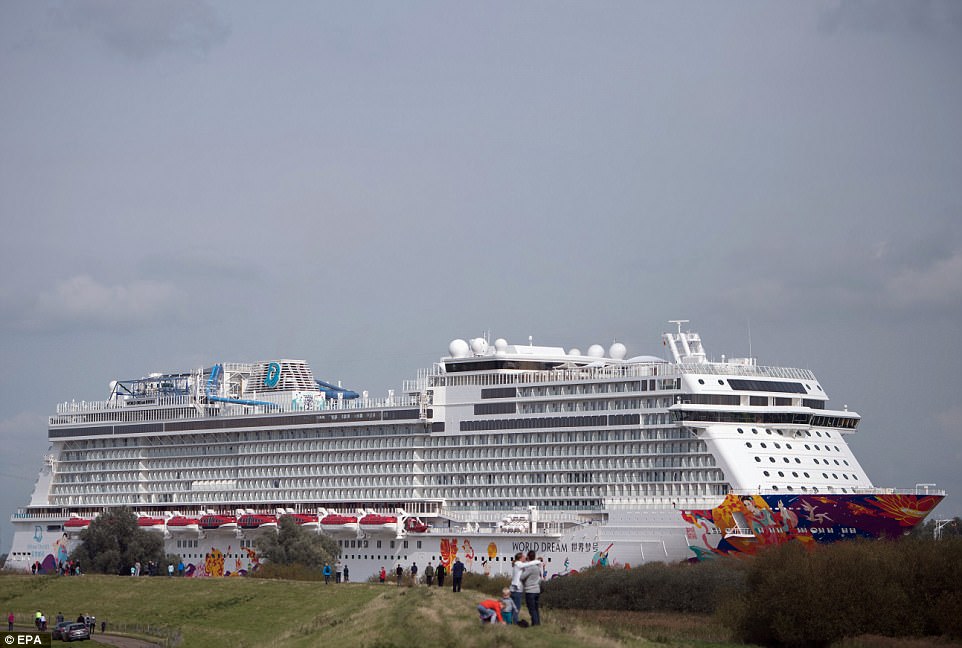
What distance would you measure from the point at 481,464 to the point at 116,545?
26978mm

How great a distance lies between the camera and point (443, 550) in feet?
286

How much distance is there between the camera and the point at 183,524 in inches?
3915

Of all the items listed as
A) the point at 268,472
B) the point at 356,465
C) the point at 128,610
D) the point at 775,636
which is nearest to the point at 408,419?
the point at 356,465

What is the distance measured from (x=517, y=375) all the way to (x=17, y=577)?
33.8 metres

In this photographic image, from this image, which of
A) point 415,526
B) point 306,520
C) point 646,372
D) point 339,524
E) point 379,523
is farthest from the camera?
point 306,520

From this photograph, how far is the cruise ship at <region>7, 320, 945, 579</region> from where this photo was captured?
253 ft

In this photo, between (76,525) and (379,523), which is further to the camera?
(76,525)

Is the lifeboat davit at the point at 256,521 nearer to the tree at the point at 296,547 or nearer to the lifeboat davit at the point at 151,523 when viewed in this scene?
the tree at the point at 296,547

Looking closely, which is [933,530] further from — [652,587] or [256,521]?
[256,521]

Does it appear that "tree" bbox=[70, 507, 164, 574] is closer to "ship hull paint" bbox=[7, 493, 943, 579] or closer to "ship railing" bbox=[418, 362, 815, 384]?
"ship hull paint" bbox=[7, 493, 943, 579]

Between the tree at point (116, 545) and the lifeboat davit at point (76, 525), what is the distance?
370 centimetres

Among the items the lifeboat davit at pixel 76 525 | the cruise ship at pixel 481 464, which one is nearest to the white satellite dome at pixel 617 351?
the cruise ship at pixel 481 464

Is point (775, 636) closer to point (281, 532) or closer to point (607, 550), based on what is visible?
point (607, 550)

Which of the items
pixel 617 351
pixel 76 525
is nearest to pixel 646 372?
pixel 617 351
